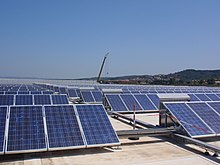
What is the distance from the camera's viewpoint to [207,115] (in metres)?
12.9

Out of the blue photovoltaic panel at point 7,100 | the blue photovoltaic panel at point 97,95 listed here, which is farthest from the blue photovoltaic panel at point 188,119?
the blue photovoltaic panel at point 97,95

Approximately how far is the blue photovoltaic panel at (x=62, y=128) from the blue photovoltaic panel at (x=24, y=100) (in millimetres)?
8416

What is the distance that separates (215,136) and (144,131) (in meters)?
3.42

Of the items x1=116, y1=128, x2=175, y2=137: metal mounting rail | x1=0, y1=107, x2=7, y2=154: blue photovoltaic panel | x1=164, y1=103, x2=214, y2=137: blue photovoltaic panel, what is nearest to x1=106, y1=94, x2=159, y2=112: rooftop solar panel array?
x1=164, y1=103, x2=214, y2=137: blue photovoltaic panel

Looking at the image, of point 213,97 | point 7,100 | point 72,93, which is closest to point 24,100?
point 7,100

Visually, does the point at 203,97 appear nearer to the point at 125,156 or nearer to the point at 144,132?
the point at 144,132

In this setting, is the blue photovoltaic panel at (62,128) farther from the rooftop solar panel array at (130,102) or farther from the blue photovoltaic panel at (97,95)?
the blue photovoltaic panel at (97,95)

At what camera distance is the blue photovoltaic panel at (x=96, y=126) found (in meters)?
9.66

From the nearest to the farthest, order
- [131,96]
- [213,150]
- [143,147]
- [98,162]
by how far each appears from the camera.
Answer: [98,162] → [213,150] → [143,147] → [131,96]

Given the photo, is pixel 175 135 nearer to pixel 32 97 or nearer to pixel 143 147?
pixel 143 147

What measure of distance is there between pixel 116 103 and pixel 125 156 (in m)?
12.4

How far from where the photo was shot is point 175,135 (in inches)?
462

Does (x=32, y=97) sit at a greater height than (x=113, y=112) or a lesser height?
greater

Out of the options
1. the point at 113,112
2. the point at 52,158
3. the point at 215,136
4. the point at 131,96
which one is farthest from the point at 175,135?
the point at 131,96
